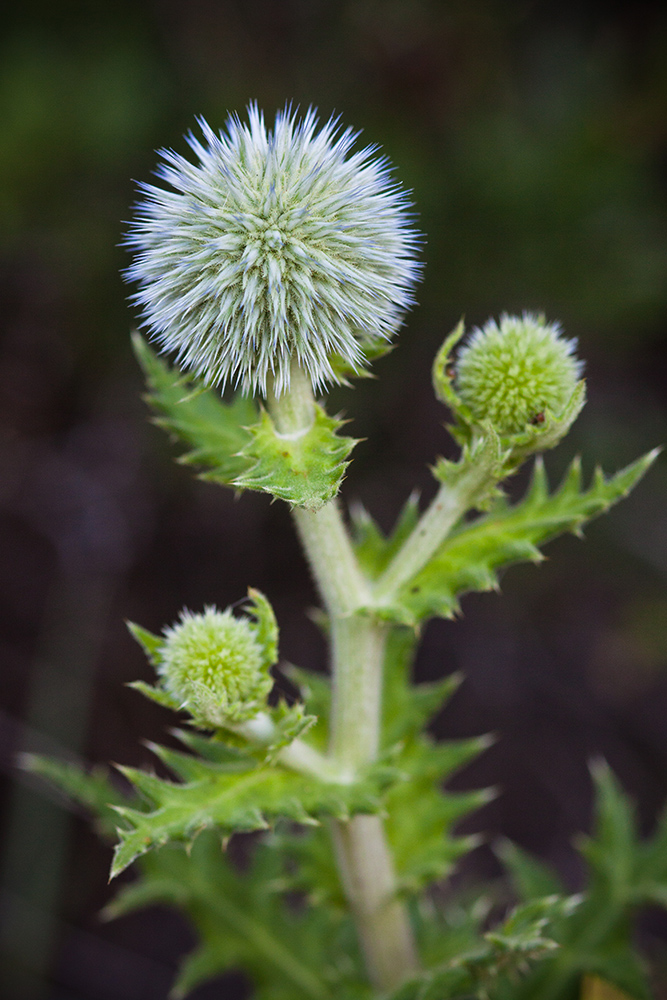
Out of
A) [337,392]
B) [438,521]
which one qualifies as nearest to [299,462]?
[438,521]

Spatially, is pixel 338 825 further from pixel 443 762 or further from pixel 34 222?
pixel 34 222

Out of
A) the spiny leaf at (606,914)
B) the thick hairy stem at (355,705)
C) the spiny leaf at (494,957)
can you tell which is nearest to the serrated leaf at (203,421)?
the thick hairy stem at (355,705)

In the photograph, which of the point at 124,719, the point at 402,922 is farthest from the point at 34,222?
the point at 402,922

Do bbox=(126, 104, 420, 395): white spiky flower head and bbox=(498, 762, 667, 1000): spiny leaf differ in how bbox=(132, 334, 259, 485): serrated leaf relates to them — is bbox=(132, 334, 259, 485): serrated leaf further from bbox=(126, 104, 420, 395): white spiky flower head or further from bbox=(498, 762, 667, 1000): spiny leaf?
bbox=(498, 762, 667, 1000): spiny leaf

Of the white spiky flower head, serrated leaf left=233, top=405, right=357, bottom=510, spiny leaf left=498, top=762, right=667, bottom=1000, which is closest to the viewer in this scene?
serrated leaf left=233, top=405, right=357, bottom=510

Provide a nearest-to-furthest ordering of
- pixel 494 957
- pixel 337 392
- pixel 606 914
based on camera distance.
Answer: pixel 494 957 → pixel 606 914 → pixel 337 392

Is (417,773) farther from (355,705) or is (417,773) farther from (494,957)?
(494,957)

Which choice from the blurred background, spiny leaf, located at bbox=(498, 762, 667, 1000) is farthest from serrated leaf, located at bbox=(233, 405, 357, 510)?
the blurred background
